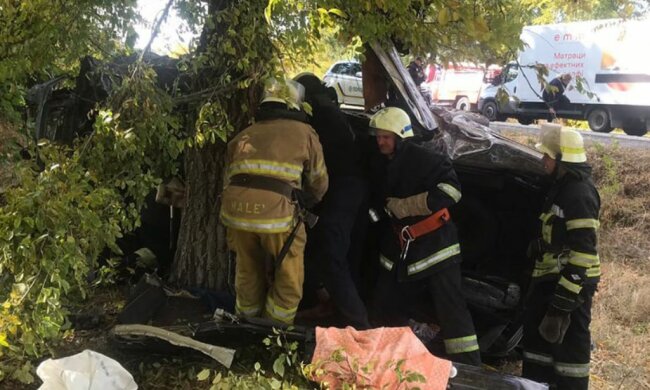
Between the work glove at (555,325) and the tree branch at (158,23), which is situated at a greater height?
the tree branch at (158,23)

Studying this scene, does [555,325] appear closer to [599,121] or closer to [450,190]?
[450,190]

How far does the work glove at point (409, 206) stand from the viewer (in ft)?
11.5

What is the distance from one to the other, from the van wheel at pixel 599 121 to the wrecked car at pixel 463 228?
12.1 meters

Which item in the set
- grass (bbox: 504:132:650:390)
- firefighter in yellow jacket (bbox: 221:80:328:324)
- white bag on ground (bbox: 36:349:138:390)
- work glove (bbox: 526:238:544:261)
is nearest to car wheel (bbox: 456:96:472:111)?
grass (bbox: 504:132:650:390)

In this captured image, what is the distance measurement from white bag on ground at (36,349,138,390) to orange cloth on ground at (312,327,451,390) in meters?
0.91

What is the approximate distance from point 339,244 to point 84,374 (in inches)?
69.5

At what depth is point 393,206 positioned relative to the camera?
3.64m

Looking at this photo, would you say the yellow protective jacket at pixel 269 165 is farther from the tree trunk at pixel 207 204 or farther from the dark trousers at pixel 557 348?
the dark trousers at pixel 557 348

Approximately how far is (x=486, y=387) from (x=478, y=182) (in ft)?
6.06

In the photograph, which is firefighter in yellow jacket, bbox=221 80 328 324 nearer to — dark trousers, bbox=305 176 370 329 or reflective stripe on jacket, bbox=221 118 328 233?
reflective stripe on jacket, bbox=221 118 328 233

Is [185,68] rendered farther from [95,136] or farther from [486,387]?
[486,387]

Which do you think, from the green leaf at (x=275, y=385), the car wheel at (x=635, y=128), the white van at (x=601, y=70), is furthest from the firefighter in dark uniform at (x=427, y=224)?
the car wheel at (x=635, y=128)

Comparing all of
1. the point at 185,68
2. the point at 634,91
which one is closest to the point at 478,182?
the point at 185,68

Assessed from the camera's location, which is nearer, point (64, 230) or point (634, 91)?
point (64, 230)
